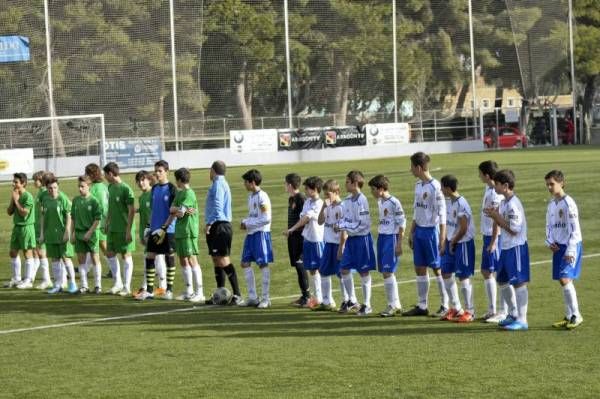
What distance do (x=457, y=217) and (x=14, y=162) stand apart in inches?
1297

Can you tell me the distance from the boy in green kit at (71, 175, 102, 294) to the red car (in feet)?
164

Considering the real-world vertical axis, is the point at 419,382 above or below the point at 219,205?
below

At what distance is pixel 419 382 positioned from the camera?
10617mm

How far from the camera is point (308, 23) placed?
64.1 m

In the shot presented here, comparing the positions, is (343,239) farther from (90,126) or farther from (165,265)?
(90,126)

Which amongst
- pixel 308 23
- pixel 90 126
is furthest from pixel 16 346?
pixel 308 23

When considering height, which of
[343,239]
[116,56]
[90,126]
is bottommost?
[343,239]

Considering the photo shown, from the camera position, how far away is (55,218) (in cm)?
1877

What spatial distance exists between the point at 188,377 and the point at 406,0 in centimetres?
5949

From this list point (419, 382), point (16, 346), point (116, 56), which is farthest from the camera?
point (116, 56)

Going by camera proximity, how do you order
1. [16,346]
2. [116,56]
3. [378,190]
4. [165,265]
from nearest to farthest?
[16,346] → [378,190] → [165,265] → [116,56]

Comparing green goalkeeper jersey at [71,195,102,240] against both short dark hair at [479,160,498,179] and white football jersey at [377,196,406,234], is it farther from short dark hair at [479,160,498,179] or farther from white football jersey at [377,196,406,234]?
short dark hair at [479,160,498,179]

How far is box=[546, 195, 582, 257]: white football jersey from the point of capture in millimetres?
13227

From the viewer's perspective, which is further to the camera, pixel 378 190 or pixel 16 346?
pixel 378 190
